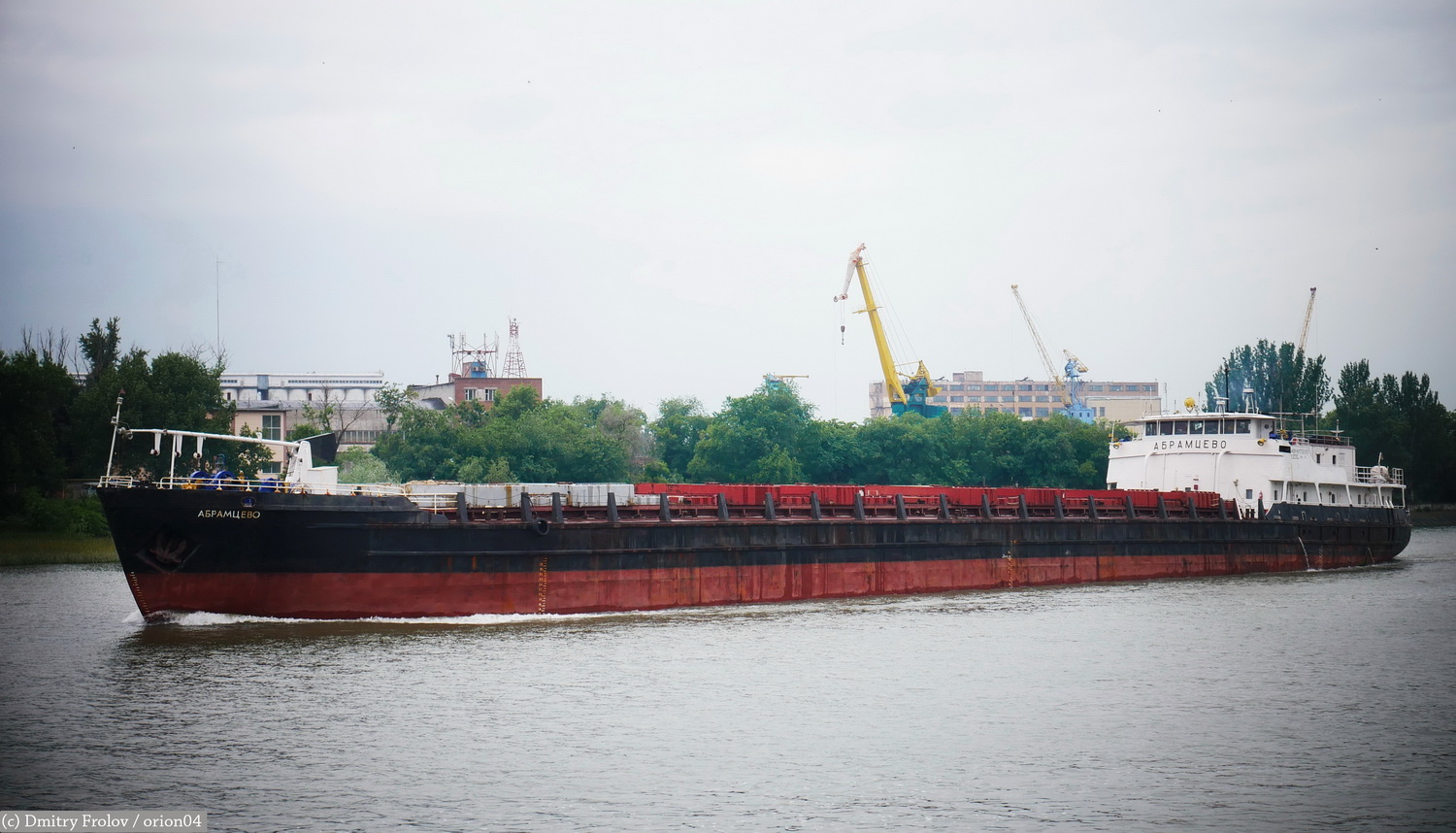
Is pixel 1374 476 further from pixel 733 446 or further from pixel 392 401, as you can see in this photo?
pixel 392 401

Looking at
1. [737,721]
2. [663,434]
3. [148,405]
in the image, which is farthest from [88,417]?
[737,721]

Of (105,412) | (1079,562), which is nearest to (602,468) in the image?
(105,412)

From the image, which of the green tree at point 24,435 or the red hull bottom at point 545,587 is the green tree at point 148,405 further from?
the red hull bottom at point 545,587

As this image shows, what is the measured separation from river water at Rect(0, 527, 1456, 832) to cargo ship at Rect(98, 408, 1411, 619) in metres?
1.27

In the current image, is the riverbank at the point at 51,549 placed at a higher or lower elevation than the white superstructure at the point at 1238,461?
lower

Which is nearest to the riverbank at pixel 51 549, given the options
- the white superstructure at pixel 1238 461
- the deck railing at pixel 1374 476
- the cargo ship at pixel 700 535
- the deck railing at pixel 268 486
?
the cargo ship at pixel 700 535

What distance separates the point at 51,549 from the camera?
56.8m

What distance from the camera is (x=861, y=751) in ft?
66.0

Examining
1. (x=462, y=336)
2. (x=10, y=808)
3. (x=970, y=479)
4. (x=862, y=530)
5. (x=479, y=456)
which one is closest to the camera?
(x=10, y=808)

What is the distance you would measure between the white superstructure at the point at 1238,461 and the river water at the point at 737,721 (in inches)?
701

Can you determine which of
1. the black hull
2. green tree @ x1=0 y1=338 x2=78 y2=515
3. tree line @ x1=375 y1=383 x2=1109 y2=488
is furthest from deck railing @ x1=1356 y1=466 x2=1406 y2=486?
green tree @ x1=0 y1=338 x2=78 y2=515

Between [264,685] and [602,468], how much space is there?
5465 cm

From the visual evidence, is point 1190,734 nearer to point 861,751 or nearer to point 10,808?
point 861,751

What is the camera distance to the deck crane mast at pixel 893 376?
364ft
